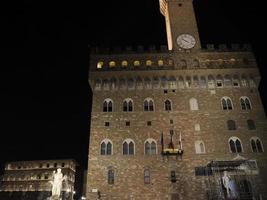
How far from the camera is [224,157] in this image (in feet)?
89.4

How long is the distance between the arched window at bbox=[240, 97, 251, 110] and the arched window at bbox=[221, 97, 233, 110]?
1225mm

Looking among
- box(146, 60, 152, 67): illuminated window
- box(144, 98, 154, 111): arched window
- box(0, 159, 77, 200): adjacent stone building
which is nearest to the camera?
box(144, 98, 154, 111): arched window

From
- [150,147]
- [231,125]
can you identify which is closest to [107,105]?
[150,147]

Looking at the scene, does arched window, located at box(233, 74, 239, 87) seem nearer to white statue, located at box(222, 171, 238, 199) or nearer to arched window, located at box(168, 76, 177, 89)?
arched window, located at box(168, 76, 177, 89)

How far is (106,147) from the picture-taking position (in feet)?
92.6

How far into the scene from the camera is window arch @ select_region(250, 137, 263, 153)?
2778cm

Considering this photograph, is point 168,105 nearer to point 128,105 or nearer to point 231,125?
point 128,105

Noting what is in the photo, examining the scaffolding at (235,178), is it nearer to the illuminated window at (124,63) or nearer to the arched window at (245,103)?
the arched window at (245,103)

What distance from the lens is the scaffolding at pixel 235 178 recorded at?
25.6 m

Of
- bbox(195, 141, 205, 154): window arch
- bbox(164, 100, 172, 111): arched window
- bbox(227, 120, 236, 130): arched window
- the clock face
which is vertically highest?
the clock face

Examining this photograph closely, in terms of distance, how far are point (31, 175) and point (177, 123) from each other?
46937mm

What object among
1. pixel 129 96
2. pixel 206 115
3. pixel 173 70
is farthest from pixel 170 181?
pixel 173 70

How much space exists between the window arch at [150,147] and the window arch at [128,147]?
4.70ft

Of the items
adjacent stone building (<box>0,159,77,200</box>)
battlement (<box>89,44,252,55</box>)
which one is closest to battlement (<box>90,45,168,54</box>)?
battlement (<box>89,44,252,55</box>)
